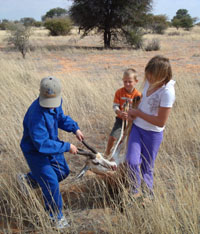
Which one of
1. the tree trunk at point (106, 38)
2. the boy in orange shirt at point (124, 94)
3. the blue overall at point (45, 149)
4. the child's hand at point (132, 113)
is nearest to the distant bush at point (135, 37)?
the tree trunk at point (106, 38)

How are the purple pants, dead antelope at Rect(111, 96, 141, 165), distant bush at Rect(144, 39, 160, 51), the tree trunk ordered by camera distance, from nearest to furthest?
the purple pants < dead antelope at Rect(111, 96, 141, 165) < distant bush at Rect(144, 39, 160, 51) < the tree trunk

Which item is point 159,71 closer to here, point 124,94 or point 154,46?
point 124,94

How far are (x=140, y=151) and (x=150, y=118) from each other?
33 centimetres

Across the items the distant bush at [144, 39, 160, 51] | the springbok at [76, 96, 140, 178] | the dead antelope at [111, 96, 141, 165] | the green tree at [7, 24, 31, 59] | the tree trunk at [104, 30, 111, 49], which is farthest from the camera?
the tree trunk at [104, 30, 111, 49]

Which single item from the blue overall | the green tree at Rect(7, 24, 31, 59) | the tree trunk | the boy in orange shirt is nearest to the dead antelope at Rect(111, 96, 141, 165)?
the boy in orange shirt

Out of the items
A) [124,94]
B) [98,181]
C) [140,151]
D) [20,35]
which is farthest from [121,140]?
[20,35]

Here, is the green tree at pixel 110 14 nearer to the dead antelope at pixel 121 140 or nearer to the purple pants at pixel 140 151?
the dead antelope at pixel 121 140

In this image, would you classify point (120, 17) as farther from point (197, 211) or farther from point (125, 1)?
point (197, 211)

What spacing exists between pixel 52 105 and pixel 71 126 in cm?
43

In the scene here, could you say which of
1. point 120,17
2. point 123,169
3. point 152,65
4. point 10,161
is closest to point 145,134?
point 123,169

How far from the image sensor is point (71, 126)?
2301mm

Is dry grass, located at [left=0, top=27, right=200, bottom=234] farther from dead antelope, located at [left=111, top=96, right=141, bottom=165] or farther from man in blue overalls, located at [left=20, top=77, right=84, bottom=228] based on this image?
dead antelope, located at [left=111, top=96, right=141, bottom=165]

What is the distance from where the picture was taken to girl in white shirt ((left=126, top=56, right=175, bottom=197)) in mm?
2164

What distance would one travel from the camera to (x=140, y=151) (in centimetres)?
232
